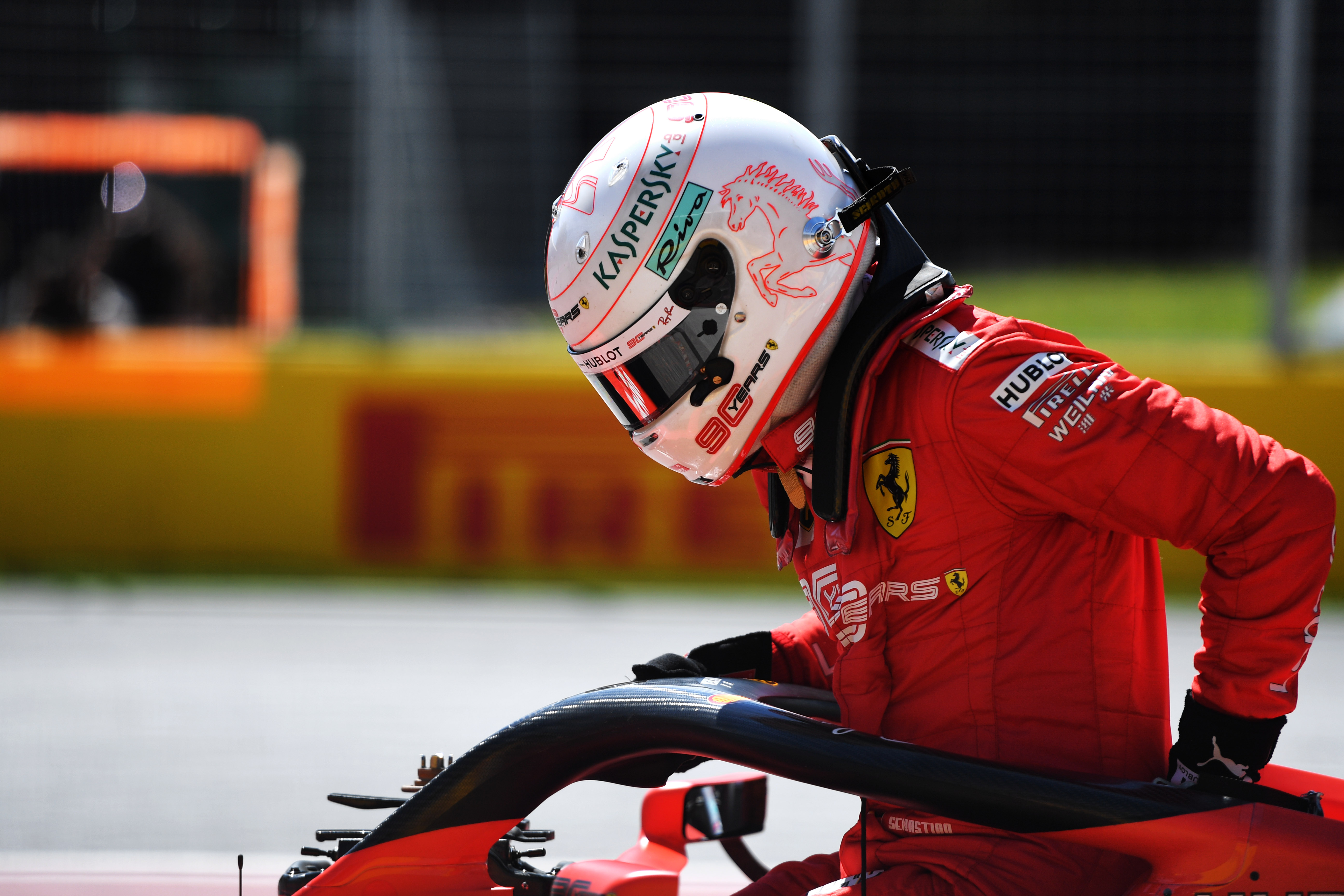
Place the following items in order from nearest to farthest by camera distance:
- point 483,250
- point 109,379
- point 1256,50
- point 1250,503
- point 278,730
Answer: point 1250,503, point 278,730, point 1256,50, point 109,379, point 483,250

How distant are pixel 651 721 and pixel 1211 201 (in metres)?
6.75

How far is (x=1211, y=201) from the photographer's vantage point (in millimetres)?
7461

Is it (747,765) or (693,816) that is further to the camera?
(693,816)

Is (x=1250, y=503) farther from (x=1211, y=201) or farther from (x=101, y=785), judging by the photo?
(x=1211, y=201)

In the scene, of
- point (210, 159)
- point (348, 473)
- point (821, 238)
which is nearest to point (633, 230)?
point (821, 238)

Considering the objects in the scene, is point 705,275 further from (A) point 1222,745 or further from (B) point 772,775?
(A) point 1222,745

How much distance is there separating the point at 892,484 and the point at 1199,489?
1.23ft

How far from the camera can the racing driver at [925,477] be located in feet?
5.15

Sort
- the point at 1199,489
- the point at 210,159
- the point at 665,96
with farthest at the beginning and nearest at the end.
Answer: the point at 210,159 < the point at 665,96 < the point at 1199,489

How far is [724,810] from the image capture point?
212 cm

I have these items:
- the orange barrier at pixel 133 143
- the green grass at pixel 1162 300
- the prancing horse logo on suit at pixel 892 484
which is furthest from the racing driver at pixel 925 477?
the orange barrier at pixel 133 143

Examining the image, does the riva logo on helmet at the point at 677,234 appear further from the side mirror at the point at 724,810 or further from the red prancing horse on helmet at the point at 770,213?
the side mirror at the point at 724,810

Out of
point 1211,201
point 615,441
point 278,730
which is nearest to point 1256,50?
point 1211,201

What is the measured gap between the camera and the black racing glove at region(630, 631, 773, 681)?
1971 millimetres
